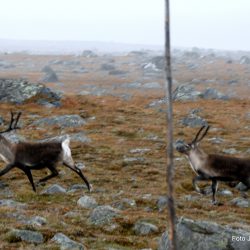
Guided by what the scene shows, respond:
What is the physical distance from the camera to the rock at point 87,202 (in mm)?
16109

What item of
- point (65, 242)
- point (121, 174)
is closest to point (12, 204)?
point (65, 242)

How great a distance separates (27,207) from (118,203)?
3175 millimetres

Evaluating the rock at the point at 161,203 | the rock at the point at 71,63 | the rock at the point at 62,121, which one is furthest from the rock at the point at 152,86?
the rock at the point at 161,203

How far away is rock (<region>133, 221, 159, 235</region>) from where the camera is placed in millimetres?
13305

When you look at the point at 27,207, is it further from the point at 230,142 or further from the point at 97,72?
the point at 97,72

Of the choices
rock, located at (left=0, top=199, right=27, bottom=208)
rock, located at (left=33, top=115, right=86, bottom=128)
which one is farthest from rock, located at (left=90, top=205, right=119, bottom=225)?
rock, located at (left=33, top=115, right=86, bottom=128)

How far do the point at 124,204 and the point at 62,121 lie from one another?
69.8 ft

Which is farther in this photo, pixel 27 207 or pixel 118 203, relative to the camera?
pixel 118 203

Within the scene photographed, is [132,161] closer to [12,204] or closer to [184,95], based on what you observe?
[12,204]

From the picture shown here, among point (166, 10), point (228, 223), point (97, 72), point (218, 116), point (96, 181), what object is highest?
point (166, 10)

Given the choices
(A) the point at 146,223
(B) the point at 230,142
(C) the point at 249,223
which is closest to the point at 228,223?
(C) the point at 249,223

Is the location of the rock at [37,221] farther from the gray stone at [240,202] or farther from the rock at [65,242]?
the gray stone at [240,202]

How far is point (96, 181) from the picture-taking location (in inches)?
824

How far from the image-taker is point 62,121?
37094mm
